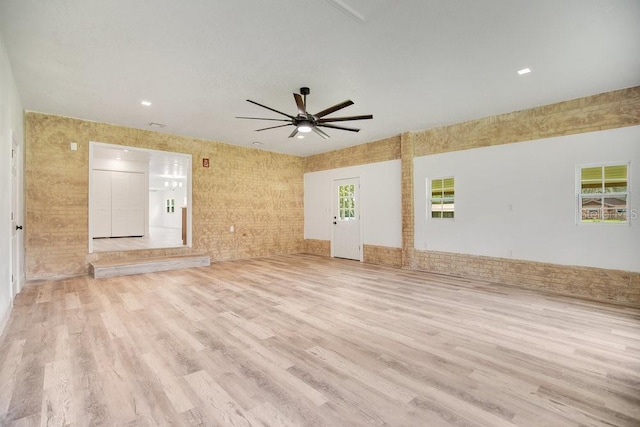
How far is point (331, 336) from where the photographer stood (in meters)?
2.96

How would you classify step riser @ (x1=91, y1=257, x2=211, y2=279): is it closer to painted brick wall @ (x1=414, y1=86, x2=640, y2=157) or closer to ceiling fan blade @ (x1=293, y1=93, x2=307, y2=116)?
ceiling fan blade @ (x1=293, y1=93, x2=307, y2=116)

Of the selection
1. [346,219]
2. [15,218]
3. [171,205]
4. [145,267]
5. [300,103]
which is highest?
[300,103]

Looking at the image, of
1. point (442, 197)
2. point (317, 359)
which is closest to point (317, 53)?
point (317, 359)

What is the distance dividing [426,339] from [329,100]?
11.6 feet

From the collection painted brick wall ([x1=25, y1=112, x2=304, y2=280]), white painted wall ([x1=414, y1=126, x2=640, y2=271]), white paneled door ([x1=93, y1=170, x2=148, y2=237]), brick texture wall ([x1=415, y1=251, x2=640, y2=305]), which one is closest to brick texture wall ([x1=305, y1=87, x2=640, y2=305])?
brick texture wall ([x1=415, y1=251, x2=640, y2=305])

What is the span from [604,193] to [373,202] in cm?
410

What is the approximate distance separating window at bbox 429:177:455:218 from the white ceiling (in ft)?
4.95

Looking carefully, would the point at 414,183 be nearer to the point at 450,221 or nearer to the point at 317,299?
the point at 450,221

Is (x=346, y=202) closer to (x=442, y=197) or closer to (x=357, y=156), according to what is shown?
(x=357, y=156)

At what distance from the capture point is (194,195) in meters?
6.98

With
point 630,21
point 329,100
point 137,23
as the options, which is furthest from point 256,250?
point 630,21

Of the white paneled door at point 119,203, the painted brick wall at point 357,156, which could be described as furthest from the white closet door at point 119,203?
the painted brick wall at point 357,156

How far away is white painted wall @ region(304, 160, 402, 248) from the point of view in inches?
272

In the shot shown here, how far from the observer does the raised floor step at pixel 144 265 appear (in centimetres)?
549
